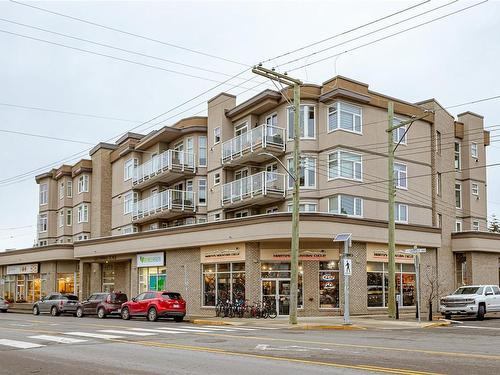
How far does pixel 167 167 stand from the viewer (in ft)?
133

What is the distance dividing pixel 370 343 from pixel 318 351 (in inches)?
94.7

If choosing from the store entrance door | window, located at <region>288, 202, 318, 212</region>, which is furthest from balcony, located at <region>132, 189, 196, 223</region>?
the store entrance door

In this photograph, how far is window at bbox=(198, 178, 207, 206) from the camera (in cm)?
4016

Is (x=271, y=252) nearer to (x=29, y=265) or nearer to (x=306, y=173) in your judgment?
(x=306, y=173)

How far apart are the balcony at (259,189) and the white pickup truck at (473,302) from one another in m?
10.6

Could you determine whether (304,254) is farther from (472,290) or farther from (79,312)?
(79,312)

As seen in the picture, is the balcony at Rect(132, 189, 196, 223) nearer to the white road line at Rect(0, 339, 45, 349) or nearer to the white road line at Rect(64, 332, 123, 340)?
the white road line at Rect(64, 332, 123, 340)

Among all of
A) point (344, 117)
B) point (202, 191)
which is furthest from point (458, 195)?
A: point (202, 191)

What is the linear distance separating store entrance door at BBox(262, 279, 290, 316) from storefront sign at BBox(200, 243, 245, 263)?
193cm

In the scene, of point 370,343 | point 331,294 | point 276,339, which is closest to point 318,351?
point 370,343

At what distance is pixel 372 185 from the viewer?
1341 inches

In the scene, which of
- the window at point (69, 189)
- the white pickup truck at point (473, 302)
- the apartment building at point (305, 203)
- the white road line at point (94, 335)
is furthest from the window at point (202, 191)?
the window at point (69, 189)

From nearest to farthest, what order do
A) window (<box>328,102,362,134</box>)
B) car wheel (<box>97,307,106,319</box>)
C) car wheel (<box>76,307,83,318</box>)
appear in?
window (<box>328,102,362,134</box>), car wheel (<box>97,307,106,319</box>), car wheel (<box>76,307,83,318</box>)

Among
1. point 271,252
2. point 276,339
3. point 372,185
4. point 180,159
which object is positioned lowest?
point 276,339
